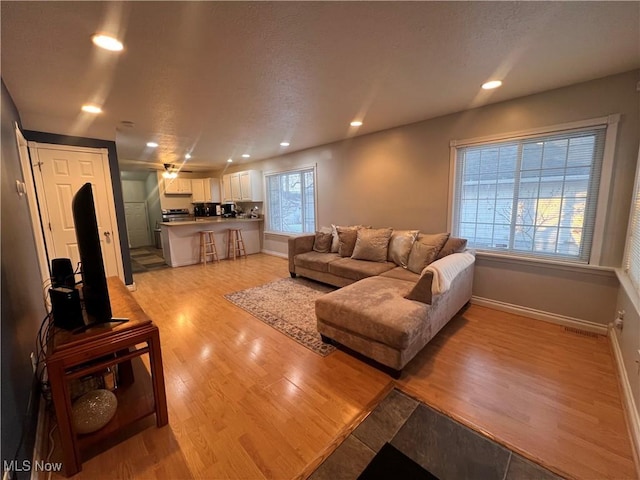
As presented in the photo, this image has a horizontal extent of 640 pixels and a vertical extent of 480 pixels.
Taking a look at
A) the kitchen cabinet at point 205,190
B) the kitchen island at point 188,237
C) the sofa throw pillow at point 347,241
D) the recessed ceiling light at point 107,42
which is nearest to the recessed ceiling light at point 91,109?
the recessed ceiling light at point 107,42

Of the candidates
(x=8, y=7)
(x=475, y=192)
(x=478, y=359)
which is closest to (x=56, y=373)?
(x=8, y=7)

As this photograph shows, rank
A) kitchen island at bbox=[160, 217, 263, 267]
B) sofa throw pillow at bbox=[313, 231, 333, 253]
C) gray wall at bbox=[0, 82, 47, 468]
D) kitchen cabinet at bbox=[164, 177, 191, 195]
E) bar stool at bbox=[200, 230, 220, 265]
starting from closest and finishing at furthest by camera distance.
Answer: gray wall at bbox=[0, 82, 47, 468] → sofa throw pillow at bbox=[313, 231, 333, 253] → kitchen island at bbox=[160, 217, 263, 267] → bar stool at bbox=[200, 230, 220, 265] → kitchen cabinet at bbox=[164, 177, 191, 195]

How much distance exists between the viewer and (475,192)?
3.21 meters

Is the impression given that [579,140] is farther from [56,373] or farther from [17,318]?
[17,318]

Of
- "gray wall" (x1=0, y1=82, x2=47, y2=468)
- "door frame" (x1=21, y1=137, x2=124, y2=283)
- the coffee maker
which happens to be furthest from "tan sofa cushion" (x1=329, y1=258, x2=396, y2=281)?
the coffee maker

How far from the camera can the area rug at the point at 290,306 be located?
2602 millimetres

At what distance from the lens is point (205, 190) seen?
8031 millimetres

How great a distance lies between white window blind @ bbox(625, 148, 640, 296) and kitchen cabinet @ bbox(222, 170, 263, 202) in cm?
602

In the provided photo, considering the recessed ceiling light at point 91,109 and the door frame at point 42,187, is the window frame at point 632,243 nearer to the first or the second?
the recessed ceiling light at point 91,109

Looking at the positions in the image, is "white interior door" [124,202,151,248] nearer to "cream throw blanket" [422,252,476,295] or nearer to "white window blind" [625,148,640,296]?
"cream throw blanket" [422,252,476,295]

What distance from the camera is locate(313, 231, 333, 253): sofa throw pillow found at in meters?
4.39

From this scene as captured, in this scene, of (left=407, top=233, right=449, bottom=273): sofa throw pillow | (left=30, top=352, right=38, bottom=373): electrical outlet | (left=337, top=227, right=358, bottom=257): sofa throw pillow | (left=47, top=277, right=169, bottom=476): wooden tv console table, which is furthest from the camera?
(left=337, top=227, right=358, bottom=257): sofa throw pillow

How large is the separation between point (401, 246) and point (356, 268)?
25.5 inches

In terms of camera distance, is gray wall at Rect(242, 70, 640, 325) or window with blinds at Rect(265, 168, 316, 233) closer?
gray wall at Rect(242, 70, 640, 325)
